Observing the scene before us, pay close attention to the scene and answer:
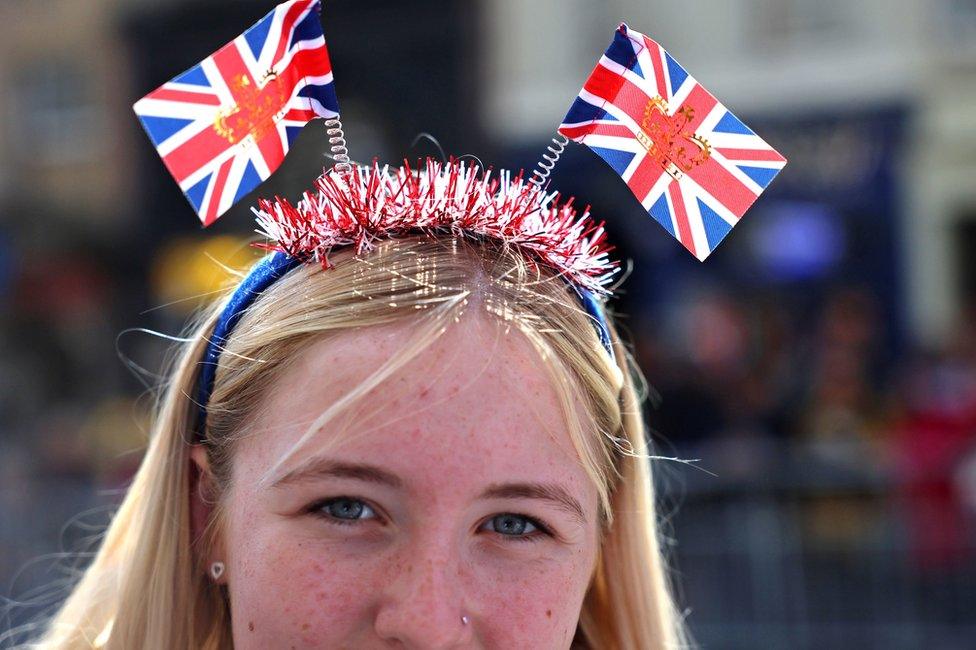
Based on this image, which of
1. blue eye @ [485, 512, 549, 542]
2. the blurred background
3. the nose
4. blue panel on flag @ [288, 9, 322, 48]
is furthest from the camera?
the blurred background

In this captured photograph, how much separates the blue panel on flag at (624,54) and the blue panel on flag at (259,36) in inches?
20.0

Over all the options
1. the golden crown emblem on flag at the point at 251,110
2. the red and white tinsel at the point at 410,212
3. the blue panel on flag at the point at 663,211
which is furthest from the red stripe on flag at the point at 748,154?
the golden crown emblem on flag at the point at 251,110

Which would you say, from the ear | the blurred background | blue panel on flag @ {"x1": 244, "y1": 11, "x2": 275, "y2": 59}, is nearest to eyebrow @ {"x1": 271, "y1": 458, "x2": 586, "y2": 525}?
the ear

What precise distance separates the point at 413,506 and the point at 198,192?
22.7 inches

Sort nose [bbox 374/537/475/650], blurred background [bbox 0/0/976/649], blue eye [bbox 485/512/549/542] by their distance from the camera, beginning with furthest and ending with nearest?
blurred background [bbox 0/0/976/649]
blue eye [bbox 485/512/549/542]
nose [bbox 374/537/475/650]

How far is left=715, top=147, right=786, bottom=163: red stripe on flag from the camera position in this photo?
1.72m

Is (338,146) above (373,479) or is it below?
above

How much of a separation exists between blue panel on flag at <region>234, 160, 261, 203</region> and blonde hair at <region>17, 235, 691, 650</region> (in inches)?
5.9

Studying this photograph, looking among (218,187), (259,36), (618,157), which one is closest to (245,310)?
(218,187)

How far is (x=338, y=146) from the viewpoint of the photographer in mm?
1797

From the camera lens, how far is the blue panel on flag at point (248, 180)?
5.65ft

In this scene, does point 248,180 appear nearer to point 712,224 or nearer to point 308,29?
point 308,29

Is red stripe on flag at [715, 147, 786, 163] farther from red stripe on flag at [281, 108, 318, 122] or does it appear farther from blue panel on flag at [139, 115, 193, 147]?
blue panel on flag at [139, 115, 193, 147]

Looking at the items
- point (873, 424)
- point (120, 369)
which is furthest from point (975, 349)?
point (120, 369)
